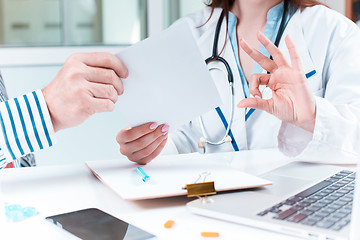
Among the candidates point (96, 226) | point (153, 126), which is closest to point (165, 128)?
point (153, 126)

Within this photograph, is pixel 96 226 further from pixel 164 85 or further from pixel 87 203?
pixel 164 85

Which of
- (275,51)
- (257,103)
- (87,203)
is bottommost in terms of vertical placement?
(87,203)

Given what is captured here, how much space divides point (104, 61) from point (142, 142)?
0.22m

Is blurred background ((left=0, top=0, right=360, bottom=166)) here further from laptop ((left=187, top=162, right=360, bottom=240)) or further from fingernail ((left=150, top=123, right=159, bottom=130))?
laptop ((left=187, top=162, right=360, bottom=240))

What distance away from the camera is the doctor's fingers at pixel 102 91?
72 centimetres

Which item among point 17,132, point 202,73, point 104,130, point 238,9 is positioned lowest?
point 104,130

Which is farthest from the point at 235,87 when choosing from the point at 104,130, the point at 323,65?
the point at 104,130

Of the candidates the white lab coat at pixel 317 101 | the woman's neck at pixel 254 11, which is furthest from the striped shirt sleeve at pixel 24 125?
the woman's neck at pixel 254 11

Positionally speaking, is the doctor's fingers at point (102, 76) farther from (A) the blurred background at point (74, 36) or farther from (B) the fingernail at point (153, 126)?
(A) the blurred background at point (74, 36)

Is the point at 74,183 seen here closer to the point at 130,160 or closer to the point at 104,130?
the point at 130,160

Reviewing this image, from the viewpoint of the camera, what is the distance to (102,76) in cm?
72

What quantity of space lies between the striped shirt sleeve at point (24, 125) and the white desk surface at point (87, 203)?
0.07m

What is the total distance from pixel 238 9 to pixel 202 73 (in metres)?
0.68

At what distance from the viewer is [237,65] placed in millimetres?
1220
